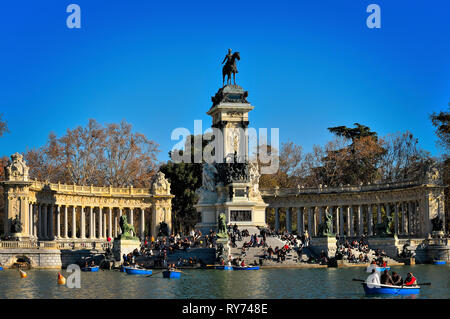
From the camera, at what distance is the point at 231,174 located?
3095 inches

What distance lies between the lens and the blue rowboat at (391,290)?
39969mm

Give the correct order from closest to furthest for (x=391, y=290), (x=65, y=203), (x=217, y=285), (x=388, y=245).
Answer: (x=391, y=290), (x=217, y=285), (x=388, y=245), (x=65, y=203)

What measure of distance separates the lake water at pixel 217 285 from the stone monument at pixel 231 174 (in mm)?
18788

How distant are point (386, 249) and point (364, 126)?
3561cm

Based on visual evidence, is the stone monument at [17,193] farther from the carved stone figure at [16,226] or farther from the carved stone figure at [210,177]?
the carved stone figure at [210,177]

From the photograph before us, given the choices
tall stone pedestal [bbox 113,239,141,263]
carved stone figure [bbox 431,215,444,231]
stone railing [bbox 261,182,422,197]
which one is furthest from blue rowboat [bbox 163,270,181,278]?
stone railing [bbox 261,182,422,197]

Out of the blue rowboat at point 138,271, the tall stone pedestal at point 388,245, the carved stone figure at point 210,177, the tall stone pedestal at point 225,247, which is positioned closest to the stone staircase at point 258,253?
the tall stone pedestal at point 225,247

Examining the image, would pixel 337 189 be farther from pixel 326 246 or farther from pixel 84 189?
pixel 84 189

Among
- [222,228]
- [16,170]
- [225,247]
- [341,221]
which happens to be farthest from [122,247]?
[341,221]

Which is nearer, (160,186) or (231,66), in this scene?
(231,66)

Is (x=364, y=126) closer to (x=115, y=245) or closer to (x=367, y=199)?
(x=367, y=199)

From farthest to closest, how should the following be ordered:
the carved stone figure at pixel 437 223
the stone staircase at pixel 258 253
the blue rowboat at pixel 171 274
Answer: the carved stone figure at pixel 437 223 → the stone staircase at pixel 258 253 → the blue rowboat at pixel 171 274

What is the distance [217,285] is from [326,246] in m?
22.1
